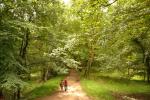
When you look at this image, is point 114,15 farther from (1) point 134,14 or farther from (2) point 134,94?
(2) point 134,94

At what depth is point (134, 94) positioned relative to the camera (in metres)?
29.1

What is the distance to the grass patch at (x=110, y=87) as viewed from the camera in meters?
26.2

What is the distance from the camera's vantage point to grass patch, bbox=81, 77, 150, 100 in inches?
1033

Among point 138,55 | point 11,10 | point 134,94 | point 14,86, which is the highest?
point 11,10

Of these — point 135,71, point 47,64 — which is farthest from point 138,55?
point 47,64

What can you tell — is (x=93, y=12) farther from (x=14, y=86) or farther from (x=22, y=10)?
(x=22, y=10)

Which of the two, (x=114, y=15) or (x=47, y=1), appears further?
(x=47, y=1)

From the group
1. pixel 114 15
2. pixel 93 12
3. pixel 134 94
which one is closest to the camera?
pixel 93 12

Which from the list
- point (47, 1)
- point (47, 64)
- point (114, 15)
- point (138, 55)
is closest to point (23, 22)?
point (47, 1)

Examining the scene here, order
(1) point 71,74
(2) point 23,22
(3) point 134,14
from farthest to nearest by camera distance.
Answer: (1) point 71,74 < (2) point 23,22 < (3) point 134,14

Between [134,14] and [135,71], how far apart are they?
19.5m

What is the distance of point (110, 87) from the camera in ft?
105

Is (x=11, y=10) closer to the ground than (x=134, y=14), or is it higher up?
higher up

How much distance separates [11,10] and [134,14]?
512 inches
